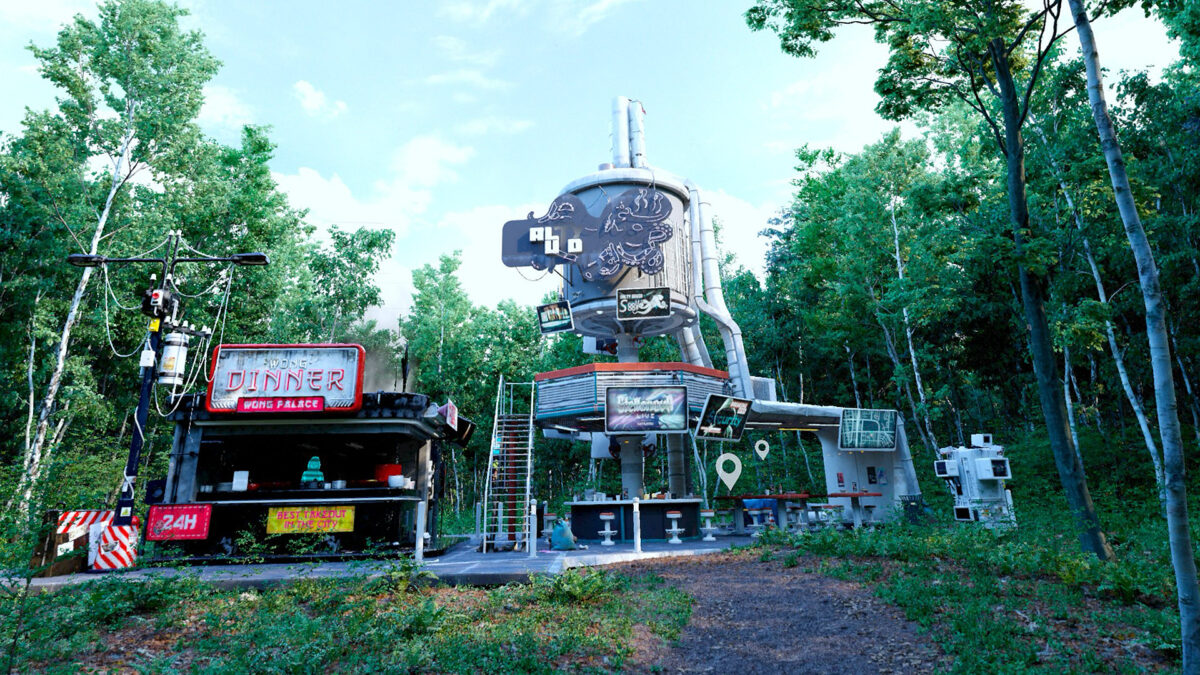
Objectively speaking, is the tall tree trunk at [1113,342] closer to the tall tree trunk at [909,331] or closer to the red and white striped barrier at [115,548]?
the tall tree trunk at [909,331]

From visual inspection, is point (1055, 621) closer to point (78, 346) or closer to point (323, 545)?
point (323, 545)

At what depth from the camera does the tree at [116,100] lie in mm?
25609

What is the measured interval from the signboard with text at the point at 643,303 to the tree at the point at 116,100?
21063 mm

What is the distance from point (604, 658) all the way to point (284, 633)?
158 inches

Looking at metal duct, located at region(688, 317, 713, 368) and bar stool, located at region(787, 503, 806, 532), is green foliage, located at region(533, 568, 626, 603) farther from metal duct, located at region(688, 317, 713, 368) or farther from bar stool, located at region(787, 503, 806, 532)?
metal duct, located at region(688, 317, 713, 368)

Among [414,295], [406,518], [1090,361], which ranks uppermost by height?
[414,295]

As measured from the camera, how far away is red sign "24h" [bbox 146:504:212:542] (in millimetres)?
14062

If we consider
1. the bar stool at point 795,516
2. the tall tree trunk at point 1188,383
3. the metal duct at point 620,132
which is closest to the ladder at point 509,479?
the bar stool at point 795,516

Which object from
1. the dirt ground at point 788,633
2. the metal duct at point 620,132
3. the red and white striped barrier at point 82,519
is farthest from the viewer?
the metal duct at point 620,132

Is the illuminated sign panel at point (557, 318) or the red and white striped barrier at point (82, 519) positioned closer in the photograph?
the red and white striped barrier at point (82, 519)

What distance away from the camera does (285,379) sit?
15.4 m

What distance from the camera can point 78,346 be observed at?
99.3 ft

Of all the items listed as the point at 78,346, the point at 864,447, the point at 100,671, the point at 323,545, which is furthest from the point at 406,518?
the point at 78,346

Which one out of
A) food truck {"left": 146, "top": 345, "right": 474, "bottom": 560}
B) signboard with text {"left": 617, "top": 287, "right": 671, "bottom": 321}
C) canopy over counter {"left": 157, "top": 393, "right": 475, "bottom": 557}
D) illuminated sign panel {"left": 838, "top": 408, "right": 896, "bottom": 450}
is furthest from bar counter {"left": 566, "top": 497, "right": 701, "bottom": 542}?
food truck {"left": 146, "top": 345, "right": 474, "bottom": 560}
